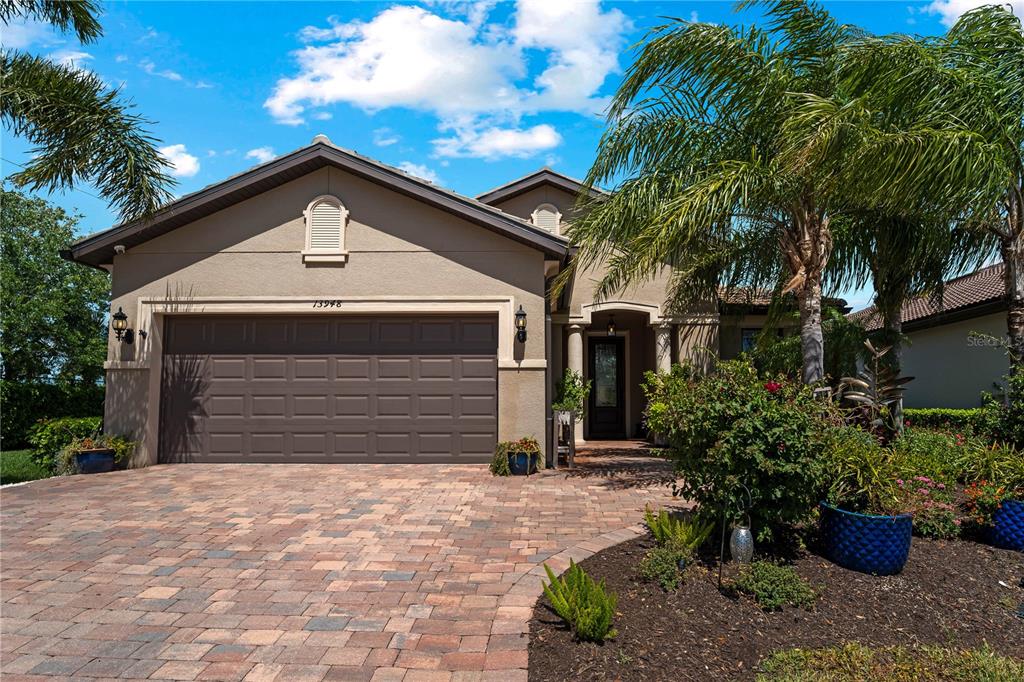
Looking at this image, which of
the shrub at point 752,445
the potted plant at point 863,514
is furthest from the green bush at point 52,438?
the potted plant at point 863,514

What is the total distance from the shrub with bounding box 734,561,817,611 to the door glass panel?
11.0 meters

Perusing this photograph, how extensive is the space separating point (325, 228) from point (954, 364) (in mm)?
16770

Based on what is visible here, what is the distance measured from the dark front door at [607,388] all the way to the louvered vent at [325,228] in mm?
7409

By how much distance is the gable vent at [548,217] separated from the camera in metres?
15.1

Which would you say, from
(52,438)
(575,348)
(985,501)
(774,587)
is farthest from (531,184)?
(774,587)

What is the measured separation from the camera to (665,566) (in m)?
4.81

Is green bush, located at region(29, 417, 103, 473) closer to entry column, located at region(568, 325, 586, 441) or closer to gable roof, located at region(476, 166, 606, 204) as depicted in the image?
entry column, located at region(568, 325, 586, 441)

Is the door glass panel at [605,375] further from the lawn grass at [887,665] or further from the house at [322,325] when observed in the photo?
the lawn grass at [887,665]

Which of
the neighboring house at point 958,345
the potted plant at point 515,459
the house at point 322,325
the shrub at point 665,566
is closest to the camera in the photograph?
the shrub at point 665,566

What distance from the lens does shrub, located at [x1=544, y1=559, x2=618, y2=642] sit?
150 inches

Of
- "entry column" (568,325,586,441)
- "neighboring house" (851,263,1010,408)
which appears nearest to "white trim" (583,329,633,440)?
"entry column" (568,325,586,441)

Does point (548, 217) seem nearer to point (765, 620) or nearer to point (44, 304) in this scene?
point (765, 620)

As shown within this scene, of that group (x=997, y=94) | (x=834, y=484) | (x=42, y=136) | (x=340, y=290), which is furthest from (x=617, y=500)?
(x=42, y=136)

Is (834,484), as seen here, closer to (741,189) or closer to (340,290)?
(741,189)
